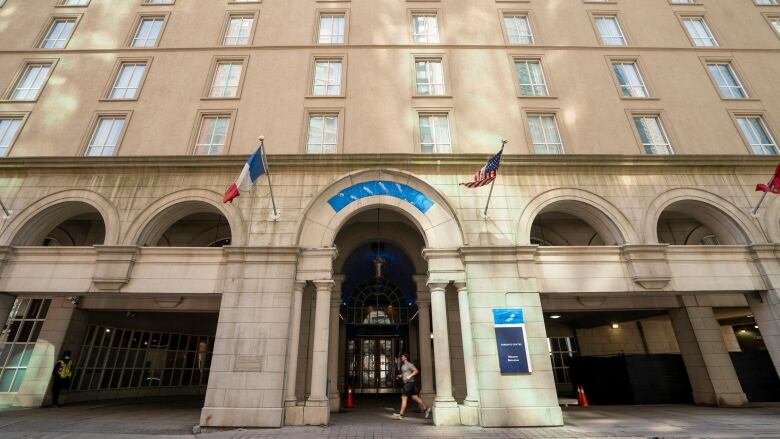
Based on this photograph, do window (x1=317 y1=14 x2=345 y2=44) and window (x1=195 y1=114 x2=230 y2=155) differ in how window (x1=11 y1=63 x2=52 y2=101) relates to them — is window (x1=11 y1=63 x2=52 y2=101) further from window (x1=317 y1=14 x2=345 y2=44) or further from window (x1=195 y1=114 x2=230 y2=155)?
window (x1=317 y1=14 x2=345 y2=44)

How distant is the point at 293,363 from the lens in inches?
A: 484

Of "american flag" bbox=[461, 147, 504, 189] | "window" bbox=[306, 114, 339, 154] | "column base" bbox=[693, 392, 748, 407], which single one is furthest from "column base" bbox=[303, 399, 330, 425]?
"column base" bbox=[693, 392, 748, 407]

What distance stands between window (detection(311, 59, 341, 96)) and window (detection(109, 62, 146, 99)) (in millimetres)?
8471

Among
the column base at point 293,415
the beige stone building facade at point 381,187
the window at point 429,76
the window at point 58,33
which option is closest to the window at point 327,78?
the beige stone building facade at point 381,187

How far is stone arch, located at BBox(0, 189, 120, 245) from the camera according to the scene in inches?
545

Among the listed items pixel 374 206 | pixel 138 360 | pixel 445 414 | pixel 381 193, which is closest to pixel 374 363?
pixel 445 414

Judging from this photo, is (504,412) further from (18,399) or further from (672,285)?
A: (18,399)

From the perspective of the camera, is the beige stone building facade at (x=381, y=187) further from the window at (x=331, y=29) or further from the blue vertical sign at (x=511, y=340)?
the blue vertical sign at (x=511, y=340)

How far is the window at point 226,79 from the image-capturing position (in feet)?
56.4

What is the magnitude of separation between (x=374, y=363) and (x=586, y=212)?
15923 millimetres

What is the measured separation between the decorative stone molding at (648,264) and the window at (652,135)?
5065 millimetres

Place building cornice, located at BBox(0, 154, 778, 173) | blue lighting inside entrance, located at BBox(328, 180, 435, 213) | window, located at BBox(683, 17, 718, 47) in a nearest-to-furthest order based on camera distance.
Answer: blue lighting inside entrance, located at BBox(328, 180, 435, 213) < building cornice, located at BBox(0, 154, 778, 173) < window, located at BBox(683, 17, 718, 47)

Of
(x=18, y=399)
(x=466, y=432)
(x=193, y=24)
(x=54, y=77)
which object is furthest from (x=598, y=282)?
(x=54, y=77)

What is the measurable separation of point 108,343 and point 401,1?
24.4m
